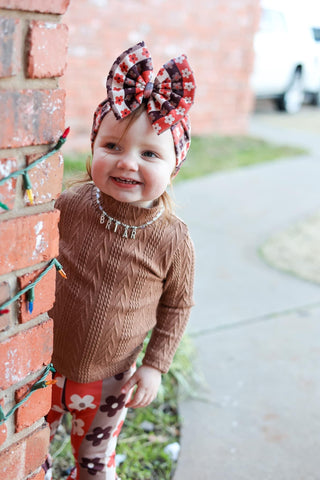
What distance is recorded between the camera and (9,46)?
98 centimetres

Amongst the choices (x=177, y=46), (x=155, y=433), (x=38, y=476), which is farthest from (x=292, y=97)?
(x=38, y=476)

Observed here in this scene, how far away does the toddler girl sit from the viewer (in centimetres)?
148

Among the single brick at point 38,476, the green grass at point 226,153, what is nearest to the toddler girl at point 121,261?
the single brick at point 38,476

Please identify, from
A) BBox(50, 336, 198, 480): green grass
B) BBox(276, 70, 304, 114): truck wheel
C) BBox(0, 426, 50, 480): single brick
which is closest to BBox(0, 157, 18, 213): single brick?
BBox(0, 426, 50, 480): single brick

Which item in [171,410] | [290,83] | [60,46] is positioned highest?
[60,46]

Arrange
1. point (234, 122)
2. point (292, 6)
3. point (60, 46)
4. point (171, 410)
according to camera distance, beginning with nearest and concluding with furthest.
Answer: point (60, 46), point (171, 410), point (234, 122), point (292, 6)

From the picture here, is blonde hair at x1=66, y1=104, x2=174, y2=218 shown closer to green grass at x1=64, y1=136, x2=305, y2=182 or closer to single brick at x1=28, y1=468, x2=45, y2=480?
single brick at x1=28, y1=468, x2=45, y2=480

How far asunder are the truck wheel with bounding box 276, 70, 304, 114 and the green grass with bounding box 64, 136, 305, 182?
3.86 m

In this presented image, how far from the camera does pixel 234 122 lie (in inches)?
342

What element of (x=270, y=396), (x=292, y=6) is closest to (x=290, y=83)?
(x=292, y=6)

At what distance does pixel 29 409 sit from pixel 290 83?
1143 cm

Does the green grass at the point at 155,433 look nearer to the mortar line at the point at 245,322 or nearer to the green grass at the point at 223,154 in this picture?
the mortar line at the point at 245,322

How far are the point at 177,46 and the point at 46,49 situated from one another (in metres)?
6.69

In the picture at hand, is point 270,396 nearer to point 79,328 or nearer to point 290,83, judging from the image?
point 79,328
